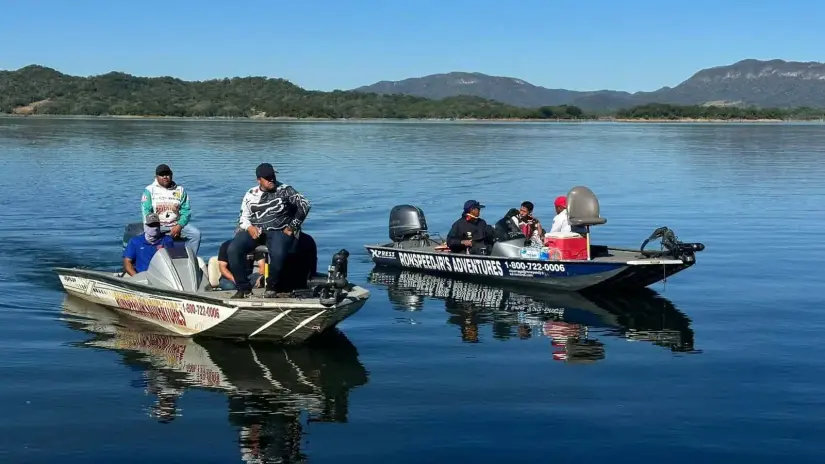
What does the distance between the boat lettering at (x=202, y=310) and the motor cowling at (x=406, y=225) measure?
8597 mm

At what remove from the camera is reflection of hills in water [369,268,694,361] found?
15664 millimetres

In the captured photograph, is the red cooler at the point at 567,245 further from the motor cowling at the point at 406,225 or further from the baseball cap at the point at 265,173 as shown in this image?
the baseball cap at the point at 265,173

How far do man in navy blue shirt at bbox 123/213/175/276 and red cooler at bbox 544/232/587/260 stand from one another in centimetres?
723

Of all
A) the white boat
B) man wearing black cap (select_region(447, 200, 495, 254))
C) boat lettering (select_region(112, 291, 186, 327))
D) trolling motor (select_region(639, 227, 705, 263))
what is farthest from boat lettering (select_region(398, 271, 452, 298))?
boat lettering (select_region(112, 291, 186, 327))

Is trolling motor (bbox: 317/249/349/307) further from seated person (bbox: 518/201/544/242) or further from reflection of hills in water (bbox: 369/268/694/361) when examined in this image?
seated person (bbox: 518/201/544/242)

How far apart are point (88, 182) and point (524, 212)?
25.2 m

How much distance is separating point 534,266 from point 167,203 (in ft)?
23.2

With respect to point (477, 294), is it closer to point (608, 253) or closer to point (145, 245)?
point (608, 253)

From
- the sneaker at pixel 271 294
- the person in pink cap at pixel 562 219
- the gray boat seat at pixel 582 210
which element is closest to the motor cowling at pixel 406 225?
the person in pink cap at pixel 562 219

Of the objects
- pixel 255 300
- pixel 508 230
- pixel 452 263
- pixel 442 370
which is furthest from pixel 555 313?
pixel 255 300

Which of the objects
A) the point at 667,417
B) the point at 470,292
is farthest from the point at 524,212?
the point at 667,417

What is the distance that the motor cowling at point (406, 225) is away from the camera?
22.8 meters

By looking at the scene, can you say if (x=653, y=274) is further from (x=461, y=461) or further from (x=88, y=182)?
(x=88, y=182)

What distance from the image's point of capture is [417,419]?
11.4 metres
